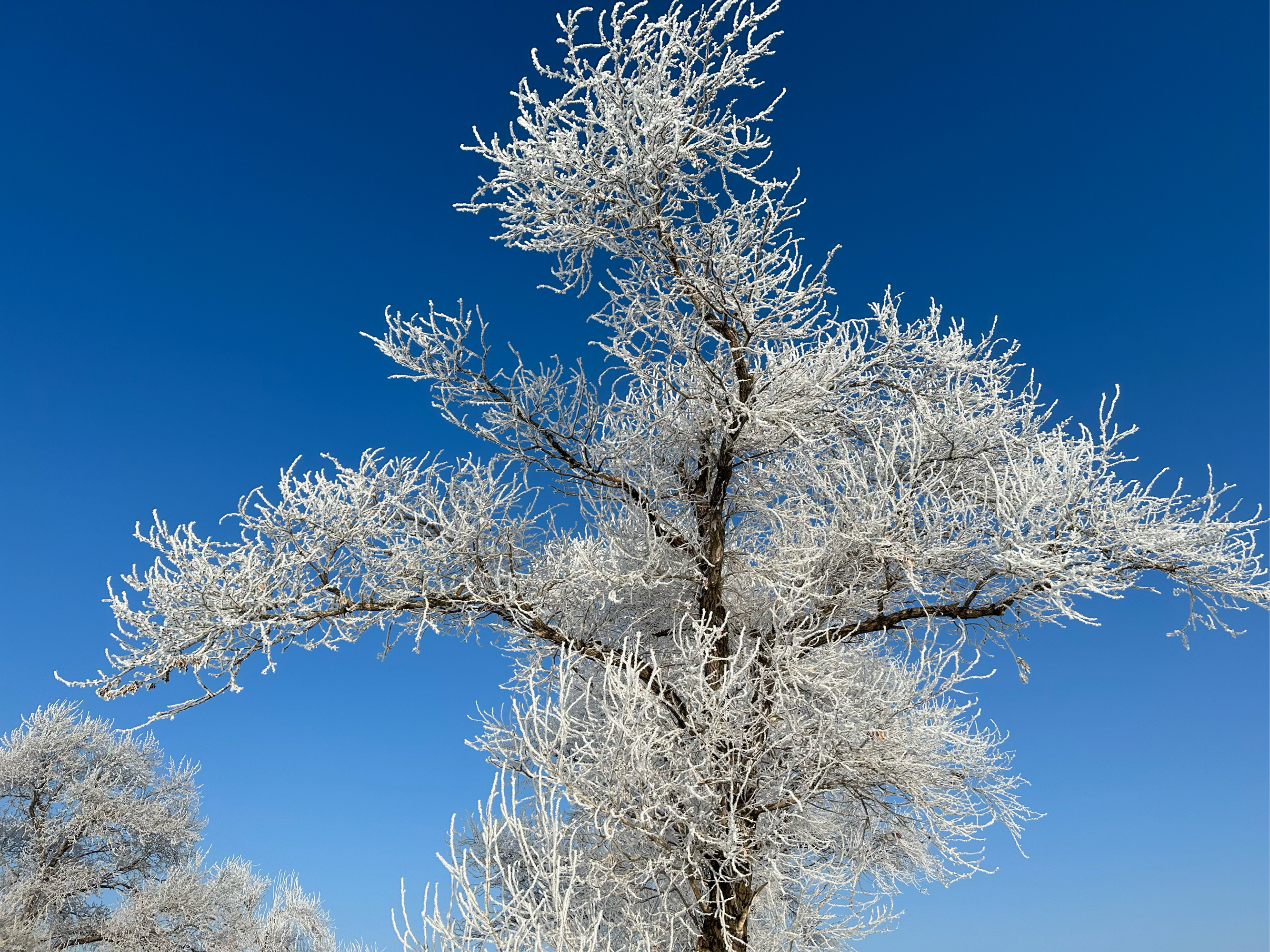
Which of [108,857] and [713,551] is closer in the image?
[713,551]

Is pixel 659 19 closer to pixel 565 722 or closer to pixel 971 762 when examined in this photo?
pixel 565 722

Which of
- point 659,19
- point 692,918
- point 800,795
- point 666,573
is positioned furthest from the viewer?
point 666,573

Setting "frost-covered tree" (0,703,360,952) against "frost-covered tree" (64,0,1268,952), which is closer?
"frost-covered tree" (64,0,1268,952)

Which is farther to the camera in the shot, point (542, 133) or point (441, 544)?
point (441, 544)

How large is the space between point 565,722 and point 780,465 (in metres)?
3.66

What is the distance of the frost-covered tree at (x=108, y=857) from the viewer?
1507cm

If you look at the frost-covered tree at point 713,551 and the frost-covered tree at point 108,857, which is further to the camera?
the frost-covered tree at point 108,857

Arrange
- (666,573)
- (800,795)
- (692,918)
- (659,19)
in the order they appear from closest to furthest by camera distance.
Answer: (659,19) < (800,795) < (692,918) < (666,573)

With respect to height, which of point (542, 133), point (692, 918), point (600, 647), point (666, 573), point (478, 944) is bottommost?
point (478, 944)

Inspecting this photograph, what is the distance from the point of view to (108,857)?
639 inches

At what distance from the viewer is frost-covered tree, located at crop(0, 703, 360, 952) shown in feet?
49.4

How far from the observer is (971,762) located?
24.4 ft

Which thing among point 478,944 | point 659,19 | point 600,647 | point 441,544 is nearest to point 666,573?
point 600,647

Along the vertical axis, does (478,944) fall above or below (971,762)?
below
